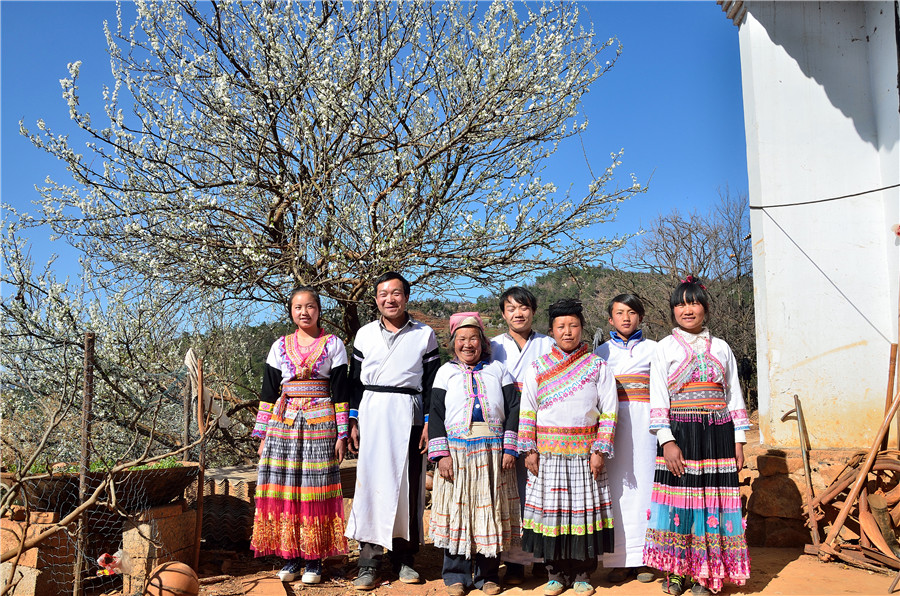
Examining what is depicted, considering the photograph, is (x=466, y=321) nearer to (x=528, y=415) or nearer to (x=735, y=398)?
(x=528, y=415)

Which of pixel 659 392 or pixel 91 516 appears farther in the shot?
pixel 91 516

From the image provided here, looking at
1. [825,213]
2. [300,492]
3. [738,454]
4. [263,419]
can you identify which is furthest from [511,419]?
[825,213]

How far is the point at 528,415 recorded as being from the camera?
3.78 metres

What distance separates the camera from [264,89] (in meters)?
5.23

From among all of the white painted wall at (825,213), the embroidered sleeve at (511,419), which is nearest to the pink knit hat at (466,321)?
the embroidered sleeve at (511,419)

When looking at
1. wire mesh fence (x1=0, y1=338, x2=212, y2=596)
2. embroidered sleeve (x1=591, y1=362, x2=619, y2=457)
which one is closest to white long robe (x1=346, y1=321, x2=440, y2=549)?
wire mesh fence (x1=0, y1=338, x2=212, y2=596)

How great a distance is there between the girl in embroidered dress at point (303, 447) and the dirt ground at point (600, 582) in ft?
0.60

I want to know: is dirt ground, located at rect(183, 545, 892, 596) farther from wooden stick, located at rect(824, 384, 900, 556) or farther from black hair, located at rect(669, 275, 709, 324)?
black hair, located at rect(669, 275, 709, 324)

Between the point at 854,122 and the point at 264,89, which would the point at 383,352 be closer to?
the point at 264,89

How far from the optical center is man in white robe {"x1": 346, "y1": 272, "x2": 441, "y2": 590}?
4008 millimetres

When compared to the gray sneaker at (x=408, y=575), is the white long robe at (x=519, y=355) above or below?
above

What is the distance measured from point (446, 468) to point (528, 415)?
57 cm

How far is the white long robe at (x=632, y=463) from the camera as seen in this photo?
3.90m

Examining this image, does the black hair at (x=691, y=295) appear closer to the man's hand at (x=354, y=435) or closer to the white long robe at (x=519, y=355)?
the white long robe at (x=519, y=355)
